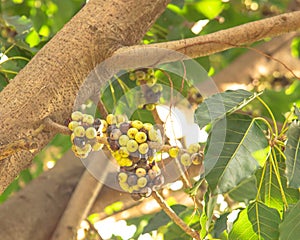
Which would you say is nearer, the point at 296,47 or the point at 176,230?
the point at 176,230

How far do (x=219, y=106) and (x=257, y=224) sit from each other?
0.24 metres

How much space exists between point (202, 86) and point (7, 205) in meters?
0.65

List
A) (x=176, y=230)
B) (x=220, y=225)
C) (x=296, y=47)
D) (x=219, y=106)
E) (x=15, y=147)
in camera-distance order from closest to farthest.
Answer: (x=15, y=147) → (x=219, y=106) → (x=220, y=225) → (x=176, y=230) → (x=296, y=47)

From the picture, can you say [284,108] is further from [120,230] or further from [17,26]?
[17,26]

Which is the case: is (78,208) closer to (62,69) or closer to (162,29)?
(162,29)

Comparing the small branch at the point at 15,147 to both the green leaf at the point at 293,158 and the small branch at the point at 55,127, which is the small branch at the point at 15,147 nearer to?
the small branch at the point at 55,127

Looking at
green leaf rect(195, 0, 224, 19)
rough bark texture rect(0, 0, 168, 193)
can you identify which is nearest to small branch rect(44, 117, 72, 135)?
rough bark texture rect(0, 0, 168, 193)

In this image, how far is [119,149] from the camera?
1.14 m

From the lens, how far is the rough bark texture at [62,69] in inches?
44.3

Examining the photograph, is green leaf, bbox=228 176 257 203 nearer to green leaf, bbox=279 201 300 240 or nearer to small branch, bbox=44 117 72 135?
green leaf, bbox=279 201 300 240

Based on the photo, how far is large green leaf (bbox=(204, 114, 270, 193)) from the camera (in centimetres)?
110

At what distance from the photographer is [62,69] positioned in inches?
46.8

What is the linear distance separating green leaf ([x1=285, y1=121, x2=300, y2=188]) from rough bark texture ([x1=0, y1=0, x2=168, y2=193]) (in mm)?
367

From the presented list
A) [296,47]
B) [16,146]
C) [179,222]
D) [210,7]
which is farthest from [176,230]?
[296,47]
